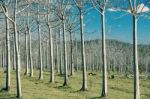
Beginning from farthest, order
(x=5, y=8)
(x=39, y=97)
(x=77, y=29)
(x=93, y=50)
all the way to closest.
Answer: (x=93, y=50) → (x=77, y=29) → (x=5, y=8) → (x=39, y=97)

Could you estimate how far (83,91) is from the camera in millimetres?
29391

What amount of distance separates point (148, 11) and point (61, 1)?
15.2 m

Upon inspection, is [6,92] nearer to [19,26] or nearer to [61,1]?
[61,1]

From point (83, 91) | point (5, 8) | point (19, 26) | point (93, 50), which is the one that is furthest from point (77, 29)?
point (93, 50)

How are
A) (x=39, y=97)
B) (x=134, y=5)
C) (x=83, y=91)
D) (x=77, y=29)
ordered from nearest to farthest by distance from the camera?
(x=134, y=5) → (x=39, y=97) → (x=83, y=91) → (x=77, y=29)

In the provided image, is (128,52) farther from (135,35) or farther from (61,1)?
(135,35)

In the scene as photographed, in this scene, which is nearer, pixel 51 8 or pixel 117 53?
pixel 51 8

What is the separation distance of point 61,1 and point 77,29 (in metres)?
9.06

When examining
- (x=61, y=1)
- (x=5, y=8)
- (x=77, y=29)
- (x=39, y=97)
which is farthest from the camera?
(x=77, y=29)

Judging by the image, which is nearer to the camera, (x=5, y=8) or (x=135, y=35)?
(x=135, y=35)

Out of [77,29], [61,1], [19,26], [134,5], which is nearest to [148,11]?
[134,5]

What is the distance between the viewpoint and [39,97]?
960 inches

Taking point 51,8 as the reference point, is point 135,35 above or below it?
below

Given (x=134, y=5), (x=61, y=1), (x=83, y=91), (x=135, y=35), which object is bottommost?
(x=83, y=91)
